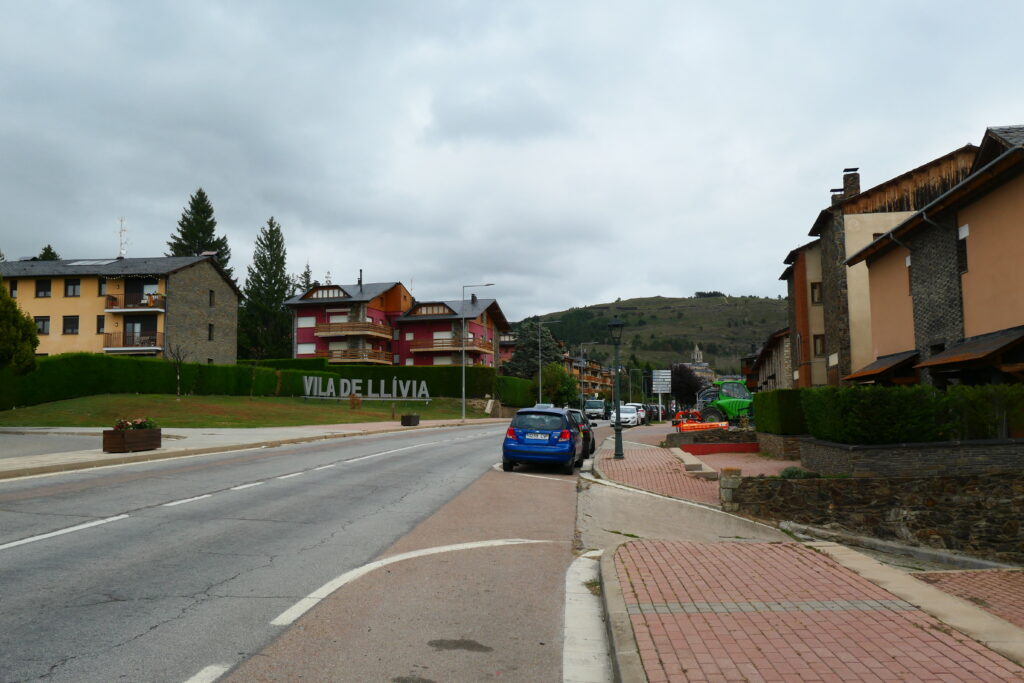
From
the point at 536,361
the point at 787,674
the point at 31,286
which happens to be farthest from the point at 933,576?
the point at 536,361

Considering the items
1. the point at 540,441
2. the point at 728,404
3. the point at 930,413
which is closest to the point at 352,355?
the point at 728,404

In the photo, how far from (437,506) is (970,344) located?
13576mm

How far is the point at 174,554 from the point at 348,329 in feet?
212

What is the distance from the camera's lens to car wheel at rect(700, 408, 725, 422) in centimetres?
3238

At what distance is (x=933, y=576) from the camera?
8.43m

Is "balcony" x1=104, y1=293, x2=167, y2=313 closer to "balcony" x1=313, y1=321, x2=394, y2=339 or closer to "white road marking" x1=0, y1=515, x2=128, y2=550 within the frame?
"balcony" x1=313, y1=321, x2=394, y2=339

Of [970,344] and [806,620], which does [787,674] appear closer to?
[806,620]

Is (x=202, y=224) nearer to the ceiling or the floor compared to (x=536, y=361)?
nearer to the ceiling

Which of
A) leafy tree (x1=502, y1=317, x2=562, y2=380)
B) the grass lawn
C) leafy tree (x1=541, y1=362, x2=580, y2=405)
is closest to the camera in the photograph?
the grass lawn

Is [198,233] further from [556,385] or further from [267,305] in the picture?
[556,385]

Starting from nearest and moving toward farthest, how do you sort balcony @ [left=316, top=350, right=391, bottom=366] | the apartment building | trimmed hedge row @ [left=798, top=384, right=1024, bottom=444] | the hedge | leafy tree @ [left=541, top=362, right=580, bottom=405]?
1. trimmed hedge row @ [left=798, top=384, right=1024, bottom=444]
2. the hedge
3. the apartment building
4. balcony @ [left=316, top=350, right=391, bottom=366]
5. leafy tree @ [left=541, top=362, right=580, bottom=405]

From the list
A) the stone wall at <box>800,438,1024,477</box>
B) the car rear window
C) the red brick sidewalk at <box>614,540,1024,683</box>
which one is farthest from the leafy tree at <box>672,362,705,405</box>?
the red brick sidewalk at <box>614,540,1024,683</box>

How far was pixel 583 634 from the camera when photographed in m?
5.67

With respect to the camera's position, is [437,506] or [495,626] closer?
[495,626]
